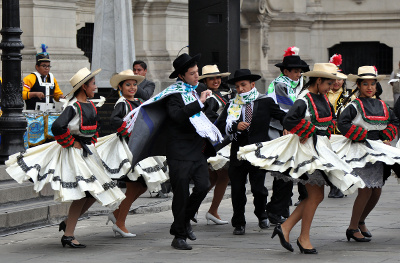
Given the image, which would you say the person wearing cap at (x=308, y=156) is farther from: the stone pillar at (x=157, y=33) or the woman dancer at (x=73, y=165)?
the stone pillar at (x=157, y=33)

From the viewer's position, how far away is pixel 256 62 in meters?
31.2

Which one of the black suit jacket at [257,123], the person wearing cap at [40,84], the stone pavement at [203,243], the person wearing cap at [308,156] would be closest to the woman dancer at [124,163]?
the stone pavement at [203,243]

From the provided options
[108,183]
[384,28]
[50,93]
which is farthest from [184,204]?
[384,28]

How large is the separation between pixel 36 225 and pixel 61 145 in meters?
1.84

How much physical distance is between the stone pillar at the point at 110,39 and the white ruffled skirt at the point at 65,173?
6873 mm

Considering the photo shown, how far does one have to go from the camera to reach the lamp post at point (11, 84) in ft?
41.1

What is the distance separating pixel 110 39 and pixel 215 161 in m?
5.87

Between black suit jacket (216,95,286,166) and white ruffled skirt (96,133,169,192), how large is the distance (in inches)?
33.5

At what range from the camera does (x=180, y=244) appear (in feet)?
33.1

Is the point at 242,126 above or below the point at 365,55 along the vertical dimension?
below

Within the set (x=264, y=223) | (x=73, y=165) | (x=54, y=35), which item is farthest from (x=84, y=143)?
(x=54, y=35)

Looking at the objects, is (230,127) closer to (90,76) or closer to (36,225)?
(90,76)

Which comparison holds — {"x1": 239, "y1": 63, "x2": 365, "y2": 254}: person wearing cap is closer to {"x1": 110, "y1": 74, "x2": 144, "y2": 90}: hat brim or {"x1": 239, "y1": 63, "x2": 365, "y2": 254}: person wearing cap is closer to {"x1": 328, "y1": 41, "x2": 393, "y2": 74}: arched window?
{"x1": 110, "y1": 74, "x2": 144, "y2": 90}: hat brim

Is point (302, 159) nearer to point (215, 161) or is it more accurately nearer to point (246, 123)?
point (246, 123)
